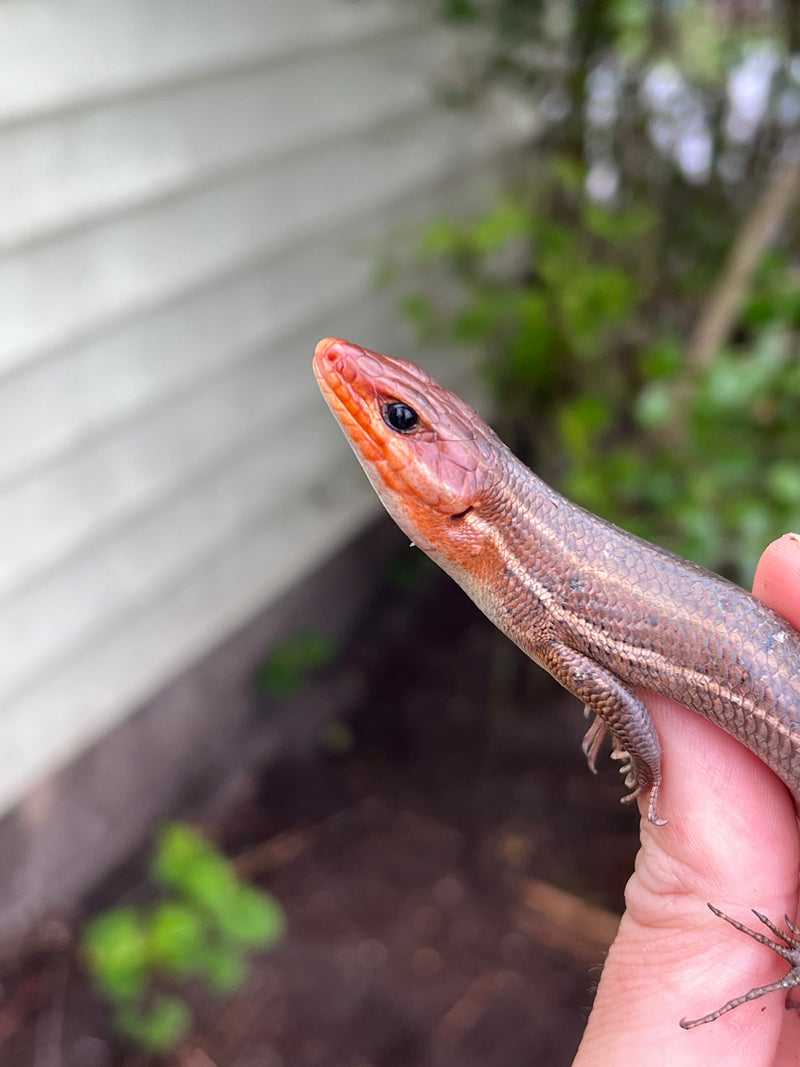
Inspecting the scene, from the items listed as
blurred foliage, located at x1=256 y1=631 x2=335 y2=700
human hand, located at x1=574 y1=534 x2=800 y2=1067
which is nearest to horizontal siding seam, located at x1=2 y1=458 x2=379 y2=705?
blurred foliage, located at x1=256 y1=631 x2=335 y2=700

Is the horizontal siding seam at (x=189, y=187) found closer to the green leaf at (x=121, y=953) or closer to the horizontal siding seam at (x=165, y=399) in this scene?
the horizontal siding seam at (x=165, y=399)

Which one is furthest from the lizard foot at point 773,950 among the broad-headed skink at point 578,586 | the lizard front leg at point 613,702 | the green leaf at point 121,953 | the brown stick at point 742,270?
the brown stick at point 742,270

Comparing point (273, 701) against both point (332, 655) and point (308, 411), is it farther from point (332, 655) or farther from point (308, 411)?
point (308, 411)

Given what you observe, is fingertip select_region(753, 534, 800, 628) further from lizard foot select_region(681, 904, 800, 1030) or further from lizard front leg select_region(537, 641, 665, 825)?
lizard foot select_region(681, 904, 800, 1030)

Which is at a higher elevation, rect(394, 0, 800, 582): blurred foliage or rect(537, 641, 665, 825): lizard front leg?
rect(394, 0, 800, 582): blurred foliage

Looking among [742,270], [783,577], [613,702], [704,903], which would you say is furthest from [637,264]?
[704,903]

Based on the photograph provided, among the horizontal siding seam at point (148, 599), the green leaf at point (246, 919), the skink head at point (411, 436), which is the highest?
the horizontal siding seam at point (148, 599)

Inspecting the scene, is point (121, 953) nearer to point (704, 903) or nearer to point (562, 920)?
point (562, 920)

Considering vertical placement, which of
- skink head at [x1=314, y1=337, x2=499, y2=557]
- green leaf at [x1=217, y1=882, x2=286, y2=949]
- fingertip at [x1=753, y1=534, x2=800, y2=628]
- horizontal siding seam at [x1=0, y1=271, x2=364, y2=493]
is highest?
horizontal siding seam at [x1=0, y1=271, x2=364, y2=493]
